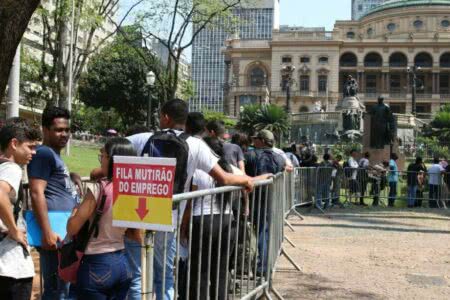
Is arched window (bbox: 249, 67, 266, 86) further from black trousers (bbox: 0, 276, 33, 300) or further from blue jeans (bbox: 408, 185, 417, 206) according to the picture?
black trousers (bbox: 0, 276, 33, 300)

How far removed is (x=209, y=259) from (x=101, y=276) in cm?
103

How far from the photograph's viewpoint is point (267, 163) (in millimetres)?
7297

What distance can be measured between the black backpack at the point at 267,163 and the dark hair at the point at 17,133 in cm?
376

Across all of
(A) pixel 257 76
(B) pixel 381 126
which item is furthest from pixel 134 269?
(A) pixel 257 76

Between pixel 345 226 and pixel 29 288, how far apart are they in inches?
352

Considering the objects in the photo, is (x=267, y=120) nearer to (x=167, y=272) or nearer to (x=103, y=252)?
(x=167, y=272)

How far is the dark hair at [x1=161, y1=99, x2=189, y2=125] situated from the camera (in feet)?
15.0

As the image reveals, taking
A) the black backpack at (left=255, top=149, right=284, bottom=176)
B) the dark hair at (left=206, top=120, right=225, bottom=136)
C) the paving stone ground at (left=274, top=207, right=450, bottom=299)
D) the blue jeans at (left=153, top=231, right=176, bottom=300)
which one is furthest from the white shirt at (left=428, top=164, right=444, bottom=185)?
the blue jeans at (left=153, top=231, right=176, bottom=300)

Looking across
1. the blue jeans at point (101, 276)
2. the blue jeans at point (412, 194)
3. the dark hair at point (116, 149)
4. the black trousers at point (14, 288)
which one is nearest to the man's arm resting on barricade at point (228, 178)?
the dark hair at point (116, 149)

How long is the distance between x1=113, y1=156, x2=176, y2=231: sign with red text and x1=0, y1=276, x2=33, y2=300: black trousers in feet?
2.91

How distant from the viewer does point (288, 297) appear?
627 cm

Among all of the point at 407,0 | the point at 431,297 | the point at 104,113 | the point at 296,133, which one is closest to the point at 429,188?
the point at 431,297

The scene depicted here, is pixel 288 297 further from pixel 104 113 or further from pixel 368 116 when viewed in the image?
pixel 104 113

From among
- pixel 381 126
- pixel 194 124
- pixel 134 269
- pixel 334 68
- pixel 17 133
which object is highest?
pixel 334 68
